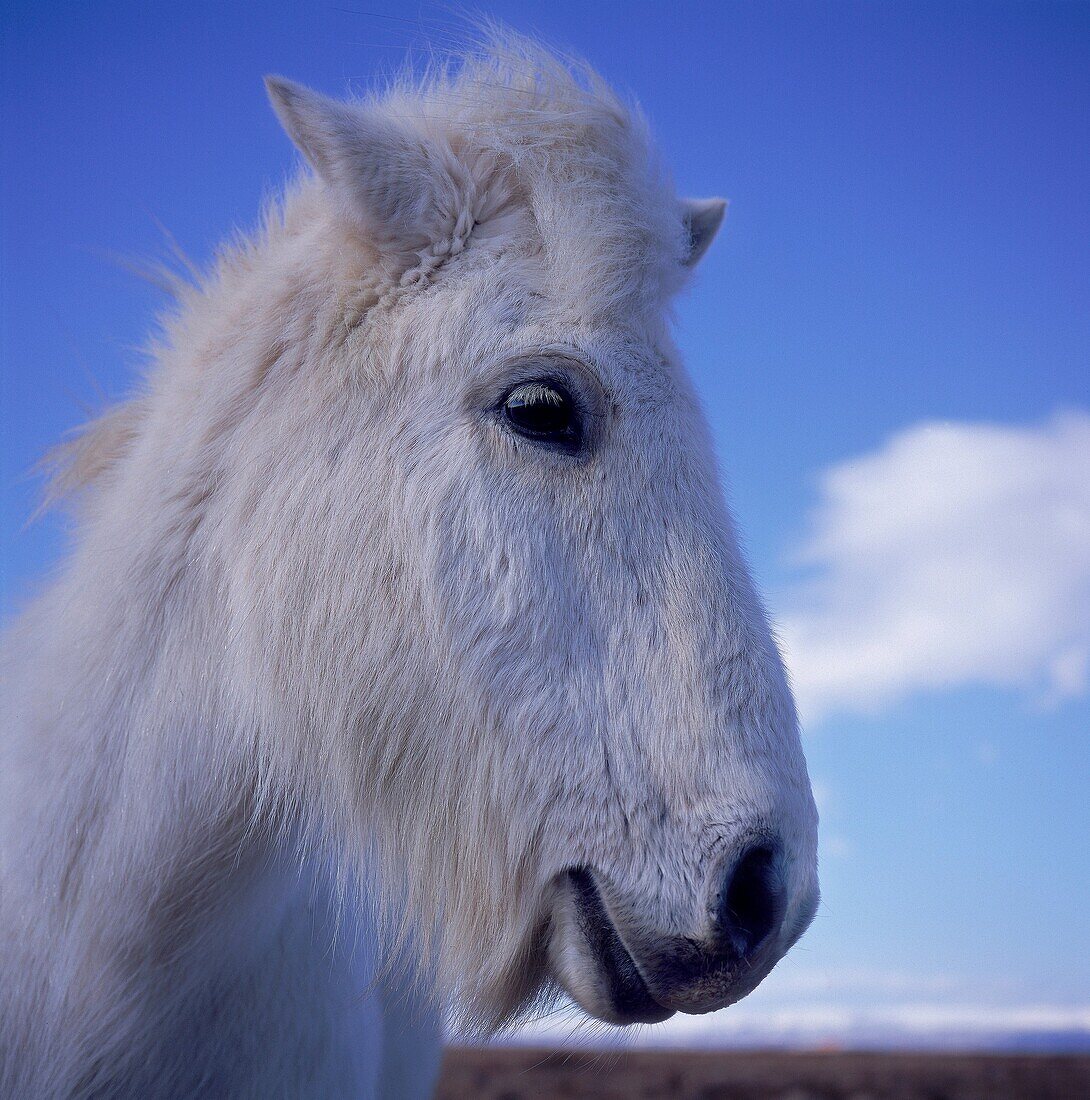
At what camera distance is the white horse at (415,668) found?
61.7 inches

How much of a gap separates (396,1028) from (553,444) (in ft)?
7.80

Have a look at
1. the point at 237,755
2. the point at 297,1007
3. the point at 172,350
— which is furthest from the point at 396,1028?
the point at 172,350

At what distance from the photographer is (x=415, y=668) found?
67.6 inches

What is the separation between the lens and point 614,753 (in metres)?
1.58

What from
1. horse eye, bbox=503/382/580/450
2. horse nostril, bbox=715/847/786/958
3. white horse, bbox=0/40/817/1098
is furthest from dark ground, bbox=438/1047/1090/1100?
horse eye, bbox=503/382/580/450

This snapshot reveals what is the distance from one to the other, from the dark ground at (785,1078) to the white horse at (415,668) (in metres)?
4.66

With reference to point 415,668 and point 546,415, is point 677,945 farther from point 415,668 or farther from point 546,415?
point 546,415

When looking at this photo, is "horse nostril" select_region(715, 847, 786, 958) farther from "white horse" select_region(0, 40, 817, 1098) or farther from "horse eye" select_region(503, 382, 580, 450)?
"horse eye" select_region(503, 382, 580, 450)

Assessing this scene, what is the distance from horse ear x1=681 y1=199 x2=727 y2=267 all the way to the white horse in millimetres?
396

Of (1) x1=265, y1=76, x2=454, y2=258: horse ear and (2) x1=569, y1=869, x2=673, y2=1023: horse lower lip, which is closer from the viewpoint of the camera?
(2) x1=569, y1=869, x2=673, y2=1023: horse lower lip

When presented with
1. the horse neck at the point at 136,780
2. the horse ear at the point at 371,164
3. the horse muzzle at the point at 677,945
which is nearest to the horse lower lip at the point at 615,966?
the horse muzzle at the point at 677,945

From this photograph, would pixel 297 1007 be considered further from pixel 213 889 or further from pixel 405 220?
pixel 405 220

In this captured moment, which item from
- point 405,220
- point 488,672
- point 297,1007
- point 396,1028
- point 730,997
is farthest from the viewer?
point 396,1028

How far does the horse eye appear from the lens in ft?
5.76
